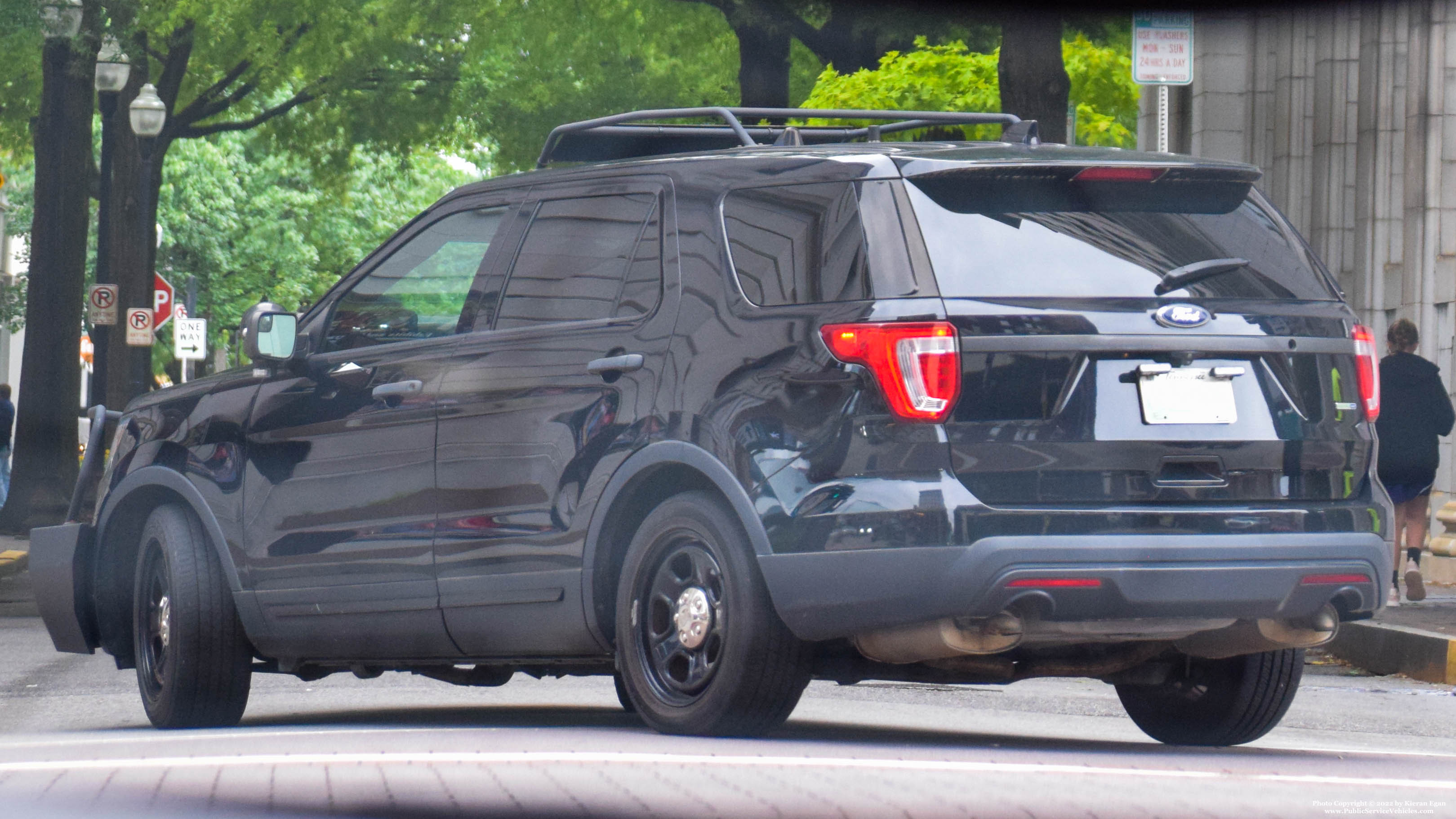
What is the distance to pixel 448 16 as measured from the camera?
30.6m

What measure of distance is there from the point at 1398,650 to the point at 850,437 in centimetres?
657

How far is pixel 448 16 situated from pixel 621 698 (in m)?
23.3

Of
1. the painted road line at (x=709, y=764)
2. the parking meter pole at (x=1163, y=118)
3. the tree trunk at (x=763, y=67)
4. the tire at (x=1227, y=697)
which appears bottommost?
the tire at (x=1227, y=697)

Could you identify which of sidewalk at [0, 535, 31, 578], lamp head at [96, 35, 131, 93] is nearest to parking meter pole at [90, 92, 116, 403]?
lamp head at [96, 35, 131, 93]

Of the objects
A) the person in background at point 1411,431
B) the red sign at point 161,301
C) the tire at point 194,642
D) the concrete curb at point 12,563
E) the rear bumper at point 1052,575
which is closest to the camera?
the rear bumper at point 1052,575

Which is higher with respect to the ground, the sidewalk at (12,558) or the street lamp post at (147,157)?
the street lamp post at (147,157)

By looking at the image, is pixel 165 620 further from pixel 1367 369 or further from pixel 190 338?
pixel 190 338

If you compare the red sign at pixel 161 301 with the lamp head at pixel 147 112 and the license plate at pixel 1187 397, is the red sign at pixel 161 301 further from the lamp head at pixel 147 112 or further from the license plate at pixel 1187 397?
the license plate at pixel 1187 397

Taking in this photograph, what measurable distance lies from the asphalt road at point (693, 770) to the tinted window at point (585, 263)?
3.89 feet

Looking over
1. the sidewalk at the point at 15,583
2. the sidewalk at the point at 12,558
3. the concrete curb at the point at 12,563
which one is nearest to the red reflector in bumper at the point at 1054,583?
the sidewalk at the point at 15,583

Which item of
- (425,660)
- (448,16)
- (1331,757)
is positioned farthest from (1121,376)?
(448,16)

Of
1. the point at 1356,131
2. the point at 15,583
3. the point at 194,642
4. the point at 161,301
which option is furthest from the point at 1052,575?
the point at 161,301

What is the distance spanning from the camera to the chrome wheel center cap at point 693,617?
6.20 m

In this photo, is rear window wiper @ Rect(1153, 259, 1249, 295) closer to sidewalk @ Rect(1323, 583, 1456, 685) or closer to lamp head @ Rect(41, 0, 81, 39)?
sidewalk @ Rect(1323, 583, 1456, 685)
